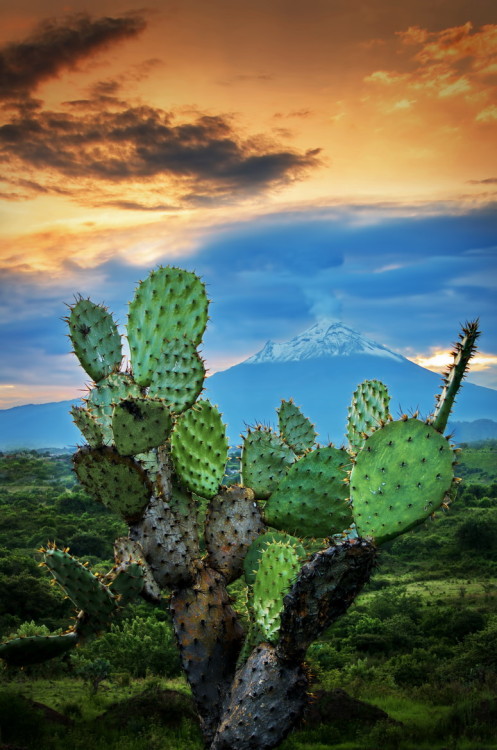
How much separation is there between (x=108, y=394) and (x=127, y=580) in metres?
1.55

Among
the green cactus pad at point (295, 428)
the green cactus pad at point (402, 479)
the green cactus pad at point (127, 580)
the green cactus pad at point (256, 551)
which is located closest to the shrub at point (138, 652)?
the green cactus pad at point (295, 428)

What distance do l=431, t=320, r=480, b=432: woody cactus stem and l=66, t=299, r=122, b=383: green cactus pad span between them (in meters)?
2.89

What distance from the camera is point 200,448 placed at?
559 cm

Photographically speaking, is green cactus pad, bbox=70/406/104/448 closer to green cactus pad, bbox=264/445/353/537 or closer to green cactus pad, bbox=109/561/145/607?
green cactus pad, bbox=109/561/145/607

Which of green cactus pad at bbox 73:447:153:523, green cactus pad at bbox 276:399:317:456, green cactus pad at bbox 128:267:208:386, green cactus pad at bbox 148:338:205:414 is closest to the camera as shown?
green cactus pad at bbox 73:447:153:523

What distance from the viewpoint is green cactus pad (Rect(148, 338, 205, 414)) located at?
5.64 metres

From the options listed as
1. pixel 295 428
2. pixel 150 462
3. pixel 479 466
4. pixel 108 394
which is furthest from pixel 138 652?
pixel 479 466

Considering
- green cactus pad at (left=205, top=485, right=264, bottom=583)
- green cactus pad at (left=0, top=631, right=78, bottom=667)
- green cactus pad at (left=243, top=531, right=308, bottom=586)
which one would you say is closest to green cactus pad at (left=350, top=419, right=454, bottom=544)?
green cactus pad at (left=243, top=531, right=308, bottom=586)

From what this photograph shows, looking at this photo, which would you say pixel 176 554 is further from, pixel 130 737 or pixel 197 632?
pixel 130 737

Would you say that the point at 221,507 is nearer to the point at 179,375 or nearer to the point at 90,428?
the point at 179,375

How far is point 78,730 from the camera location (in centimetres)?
952

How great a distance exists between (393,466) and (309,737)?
7.33 m

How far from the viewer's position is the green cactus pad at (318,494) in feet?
18.4

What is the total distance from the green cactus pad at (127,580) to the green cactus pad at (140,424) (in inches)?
33.2
